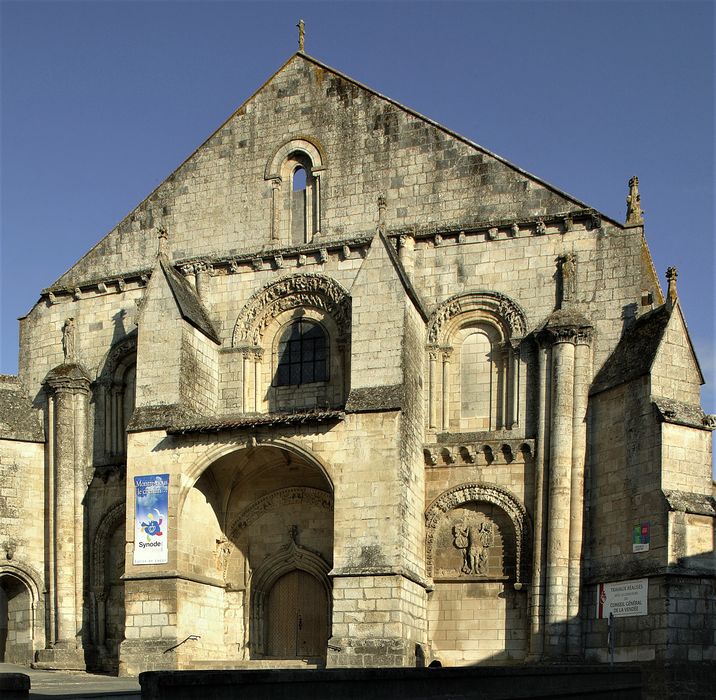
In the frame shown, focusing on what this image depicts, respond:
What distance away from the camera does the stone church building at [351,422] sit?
856 inches

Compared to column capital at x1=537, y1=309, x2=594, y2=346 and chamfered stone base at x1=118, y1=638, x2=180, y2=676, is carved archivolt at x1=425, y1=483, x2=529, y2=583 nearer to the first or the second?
column capital at x1=537, y1=309, x2=594, y2=346

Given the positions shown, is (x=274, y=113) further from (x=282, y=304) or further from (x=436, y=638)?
(x=436, y=638)

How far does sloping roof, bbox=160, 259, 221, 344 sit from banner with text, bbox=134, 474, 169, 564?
139 inches

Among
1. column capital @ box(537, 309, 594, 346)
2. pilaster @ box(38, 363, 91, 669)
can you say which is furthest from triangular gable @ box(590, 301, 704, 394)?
pilaster @ box(38, 363, 91, 669)

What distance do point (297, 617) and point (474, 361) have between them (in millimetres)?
6587

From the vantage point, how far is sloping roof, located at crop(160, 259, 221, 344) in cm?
2458

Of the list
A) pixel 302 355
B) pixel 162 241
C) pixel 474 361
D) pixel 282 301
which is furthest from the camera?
pixel 282 301

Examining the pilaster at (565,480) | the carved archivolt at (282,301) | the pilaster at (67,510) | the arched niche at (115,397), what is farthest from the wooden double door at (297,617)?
the carved archivolt at (282,301)

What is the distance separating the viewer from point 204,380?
82.4ft

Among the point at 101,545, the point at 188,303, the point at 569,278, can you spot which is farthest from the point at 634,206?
the point at 101,545

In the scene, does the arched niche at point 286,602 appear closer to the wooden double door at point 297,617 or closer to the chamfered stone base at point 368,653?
the wooden double door at point 297,617

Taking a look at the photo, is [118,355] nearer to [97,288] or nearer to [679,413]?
[97,288]

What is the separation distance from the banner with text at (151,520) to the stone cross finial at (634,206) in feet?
35.2

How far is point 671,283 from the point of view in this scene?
22.6 metres
